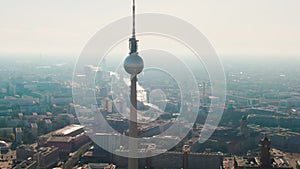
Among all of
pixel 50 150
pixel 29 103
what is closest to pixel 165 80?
pixel 29 103

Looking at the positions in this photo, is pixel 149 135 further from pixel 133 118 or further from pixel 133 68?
pixel 133 68

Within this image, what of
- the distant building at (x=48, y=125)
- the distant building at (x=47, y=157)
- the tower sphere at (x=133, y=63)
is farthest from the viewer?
the distant building at (x=48, y=125)

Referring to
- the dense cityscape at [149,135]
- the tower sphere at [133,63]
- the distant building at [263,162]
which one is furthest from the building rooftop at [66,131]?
the tower sphere at [133,63]

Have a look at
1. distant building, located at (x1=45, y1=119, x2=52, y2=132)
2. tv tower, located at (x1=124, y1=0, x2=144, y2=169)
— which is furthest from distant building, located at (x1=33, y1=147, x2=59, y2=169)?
distant building, located at (x1=45, y1=119, x2=52, y2=132)

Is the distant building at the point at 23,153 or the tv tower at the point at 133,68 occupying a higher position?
the tv tower at the point at 133,68

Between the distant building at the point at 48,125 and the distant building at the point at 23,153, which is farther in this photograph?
the distant building at the point at 48,125

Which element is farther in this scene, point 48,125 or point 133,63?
point 48,125

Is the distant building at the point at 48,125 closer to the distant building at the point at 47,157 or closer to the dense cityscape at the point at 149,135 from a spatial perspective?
the dense cityscape at the point at 149,135

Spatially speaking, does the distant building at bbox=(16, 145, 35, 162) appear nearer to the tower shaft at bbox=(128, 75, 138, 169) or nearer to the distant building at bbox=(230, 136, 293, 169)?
the tower shaft at bbox=(128, 75, 138, 169)

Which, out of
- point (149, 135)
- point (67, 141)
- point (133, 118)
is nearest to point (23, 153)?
point (67, 141)

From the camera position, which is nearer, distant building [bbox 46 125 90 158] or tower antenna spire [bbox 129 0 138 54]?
tower antenna spire [bbox 129 0 138 54]
